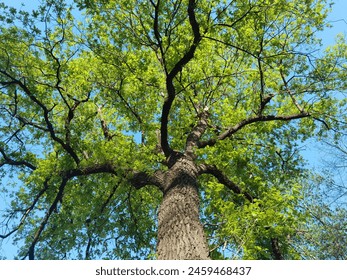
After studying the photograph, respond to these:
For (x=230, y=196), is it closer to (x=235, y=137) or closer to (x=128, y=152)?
(x=235, y=137)


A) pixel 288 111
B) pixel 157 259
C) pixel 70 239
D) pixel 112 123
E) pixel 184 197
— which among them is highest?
pixel 112 123

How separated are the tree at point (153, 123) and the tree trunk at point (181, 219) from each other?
0.05 meters

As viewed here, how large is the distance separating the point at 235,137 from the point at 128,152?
424cm

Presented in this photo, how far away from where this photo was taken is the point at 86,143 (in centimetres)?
1010

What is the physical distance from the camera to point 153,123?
Result: 11.3m

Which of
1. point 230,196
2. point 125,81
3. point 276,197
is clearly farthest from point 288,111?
point 125,81

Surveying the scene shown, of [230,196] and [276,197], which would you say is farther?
[230,196]

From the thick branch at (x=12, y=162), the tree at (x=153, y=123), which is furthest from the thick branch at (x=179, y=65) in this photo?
the thick branch at (x=12, y=162)

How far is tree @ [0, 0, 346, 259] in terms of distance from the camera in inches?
330

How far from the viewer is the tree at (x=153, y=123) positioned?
27.5 feet

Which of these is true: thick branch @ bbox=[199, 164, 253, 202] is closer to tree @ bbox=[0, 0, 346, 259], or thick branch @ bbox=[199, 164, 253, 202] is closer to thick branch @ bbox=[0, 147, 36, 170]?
tree @ bbox=[0, 0, 346, 259]

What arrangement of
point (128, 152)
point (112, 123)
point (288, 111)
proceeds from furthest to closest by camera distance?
point (112, 123) < point (288, 111) < point (128, 152)

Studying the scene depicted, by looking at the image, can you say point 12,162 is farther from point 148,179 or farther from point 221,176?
point 221,176

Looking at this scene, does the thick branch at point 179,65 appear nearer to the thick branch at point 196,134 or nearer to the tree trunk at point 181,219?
the thick branch at point 196,134
